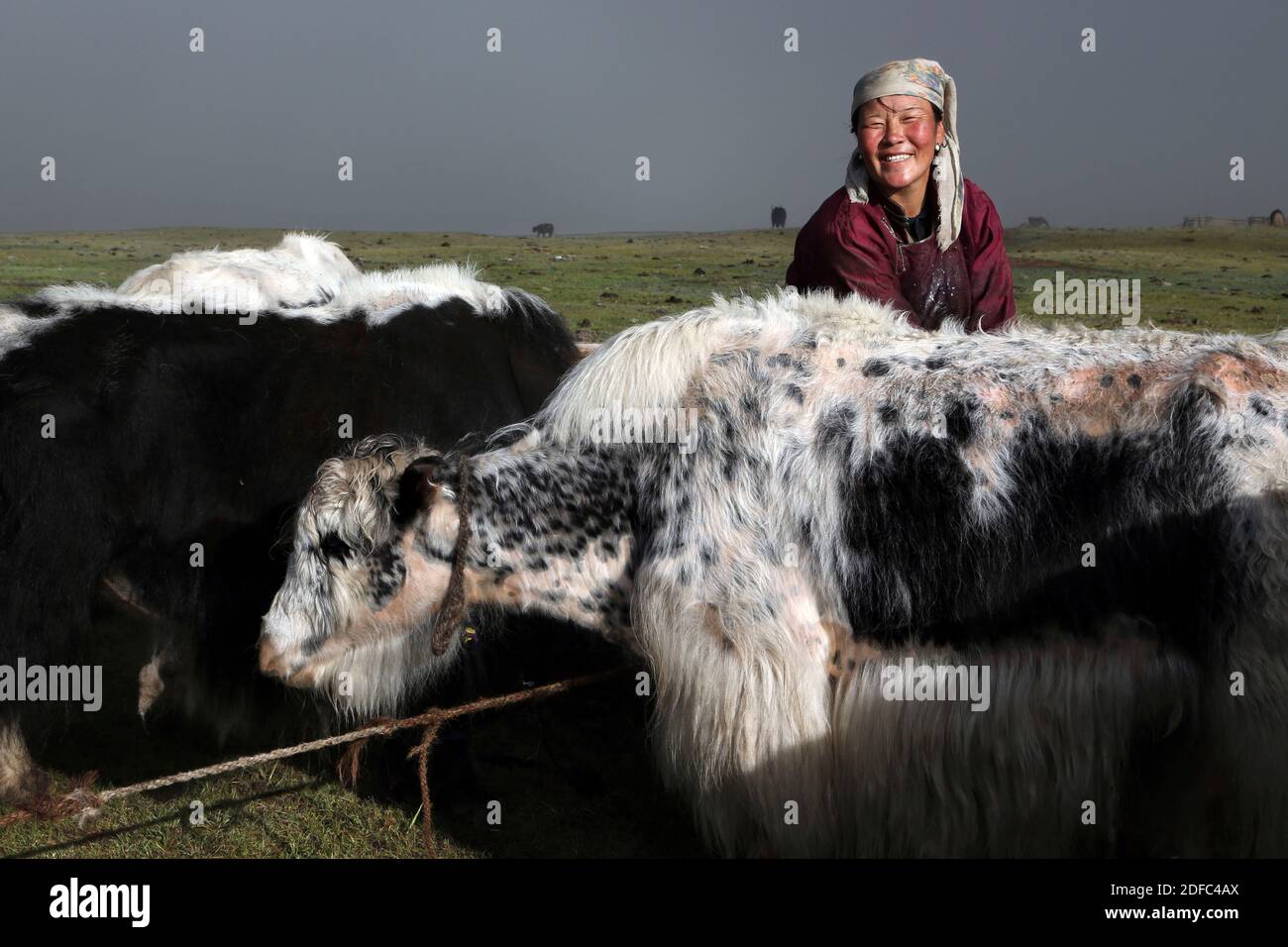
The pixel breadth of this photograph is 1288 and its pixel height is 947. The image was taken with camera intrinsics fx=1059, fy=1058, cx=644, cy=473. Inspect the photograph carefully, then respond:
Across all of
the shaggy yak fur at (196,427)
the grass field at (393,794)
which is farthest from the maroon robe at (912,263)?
the grass field at (393,794)

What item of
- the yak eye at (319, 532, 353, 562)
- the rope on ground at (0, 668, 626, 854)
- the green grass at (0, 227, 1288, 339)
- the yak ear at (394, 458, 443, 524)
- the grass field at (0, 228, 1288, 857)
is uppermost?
the green grass at (0, 227, 1288, 339)

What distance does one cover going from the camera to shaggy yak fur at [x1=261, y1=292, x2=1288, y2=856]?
2512 mm

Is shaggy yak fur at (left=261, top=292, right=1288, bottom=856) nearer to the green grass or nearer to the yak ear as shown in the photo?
the yak ear

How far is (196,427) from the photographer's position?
3969mm

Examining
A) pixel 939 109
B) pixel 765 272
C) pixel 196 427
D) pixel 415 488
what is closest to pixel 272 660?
pixel 415 488

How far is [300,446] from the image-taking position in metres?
4.07

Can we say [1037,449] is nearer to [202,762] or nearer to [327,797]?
[327,797]

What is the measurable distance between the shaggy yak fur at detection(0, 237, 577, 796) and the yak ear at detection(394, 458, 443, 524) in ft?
3.93

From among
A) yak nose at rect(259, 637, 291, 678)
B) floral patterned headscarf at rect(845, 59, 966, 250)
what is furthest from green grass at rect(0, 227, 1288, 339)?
yak nose at rect(259, 637, 291, 678)

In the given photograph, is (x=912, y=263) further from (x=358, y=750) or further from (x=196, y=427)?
(x=196, y=427)

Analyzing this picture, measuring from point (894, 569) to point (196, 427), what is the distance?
2.67 metres

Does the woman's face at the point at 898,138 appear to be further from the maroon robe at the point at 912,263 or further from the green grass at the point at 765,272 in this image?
the green grass at the point at 765,272

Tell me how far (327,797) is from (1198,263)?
5290 cm
